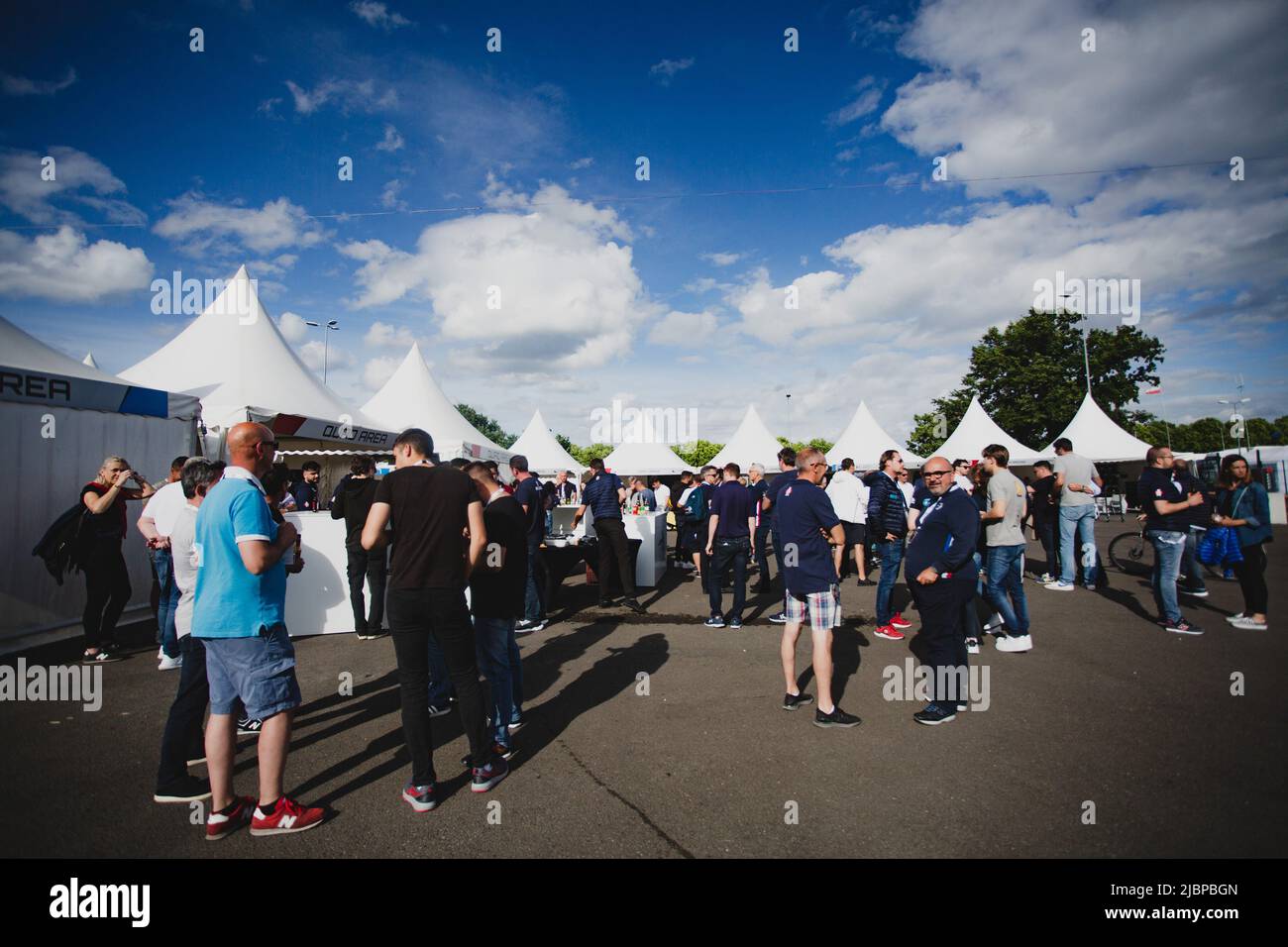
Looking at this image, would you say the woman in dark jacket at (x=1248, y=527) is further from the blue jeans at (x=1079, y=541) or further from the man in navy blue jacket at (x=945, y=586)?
the man in navy blue jacket at (x=945, y=586)

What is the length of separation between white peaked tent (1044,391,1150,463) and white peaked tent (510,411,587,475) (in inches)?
767

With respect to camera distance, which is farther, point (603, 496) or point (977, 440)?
point (977, 440)

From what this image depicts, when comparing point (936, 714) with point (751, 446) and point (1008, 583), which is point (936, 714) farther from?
point (751, 446)

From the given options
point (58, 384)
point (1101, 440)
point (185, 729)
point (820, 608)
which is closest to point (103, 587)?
point (58, 384)

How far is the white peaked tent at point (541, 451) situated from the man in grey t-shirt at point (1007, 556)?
20556 millimetres

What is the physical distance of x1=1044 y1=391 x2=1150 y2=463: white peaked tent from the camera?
22.0 m

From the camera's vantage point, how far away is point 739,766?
3502 millimetres

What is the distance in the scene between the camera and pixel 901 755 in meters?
3.59

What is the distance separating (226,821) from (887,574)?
639 cm

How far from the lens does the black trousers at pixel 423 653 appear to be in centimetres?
300
